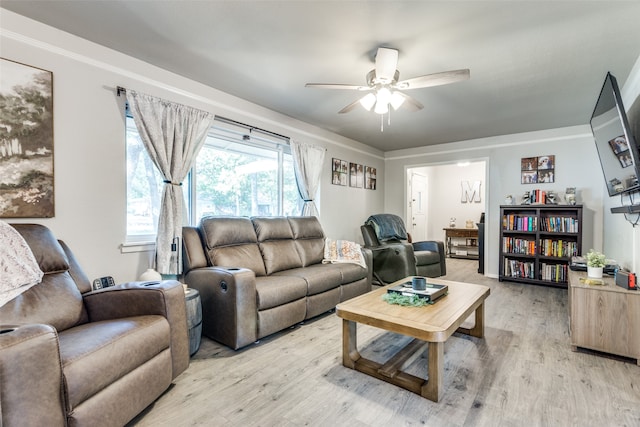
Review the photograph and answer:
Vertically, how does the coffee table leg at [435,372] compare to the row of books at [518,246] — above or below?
below

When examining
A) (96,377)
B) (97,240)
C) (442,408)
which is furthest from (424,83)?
(97,240)

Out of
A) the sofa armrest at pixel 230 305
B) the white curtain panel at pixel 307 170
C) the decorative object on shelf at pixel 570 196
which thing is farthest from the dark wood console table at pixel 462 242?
the sofa armrest at pixel 230 305

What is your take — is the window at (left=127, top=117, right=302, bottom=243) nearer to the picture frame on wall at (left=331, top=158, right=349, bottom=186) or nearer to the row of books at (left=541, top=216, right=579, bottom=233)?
the picture frame on wall at (left=331, top=158, right=349, bottom=186)

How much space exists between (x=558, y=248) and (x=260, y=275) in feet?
13.9

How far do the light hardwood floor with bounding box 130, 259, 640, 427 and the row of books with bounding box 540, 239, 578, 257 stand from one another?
213cm

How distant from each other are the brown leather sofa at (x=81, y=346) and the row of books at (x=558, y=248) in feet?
16.0

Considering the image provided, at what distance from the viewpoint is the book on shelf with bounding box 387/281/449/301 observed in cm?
213

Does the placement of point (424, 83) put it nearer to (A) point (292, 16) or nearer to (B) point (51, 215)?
(A) point (292, 16)

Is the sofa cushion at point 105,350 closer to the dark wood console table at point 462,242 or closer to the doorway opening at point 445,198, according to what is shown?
the doorway opening at point 445,198

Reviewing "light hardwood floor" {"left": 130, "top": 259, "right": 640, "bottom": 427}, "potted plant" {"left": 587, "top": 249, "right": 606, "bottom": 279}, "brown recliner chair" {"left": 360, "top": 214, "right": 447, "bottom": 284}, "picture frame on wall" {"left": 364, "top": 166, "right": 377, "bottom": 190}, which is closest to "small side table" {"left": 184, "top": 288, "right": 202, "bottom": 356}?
"light hardwood floor" {"left": 130, "top": 259, "right": 640, "bottom": 427}

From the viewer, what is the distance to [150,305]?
171 centimetres

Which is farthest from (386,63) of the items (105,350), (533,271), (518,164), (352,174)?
(533,271)

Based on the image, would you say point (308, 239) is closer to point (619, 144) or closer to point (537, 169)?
point (619, 144)

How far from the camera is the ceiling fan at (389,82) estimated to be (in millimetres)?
2152
